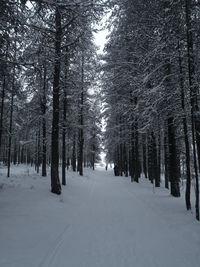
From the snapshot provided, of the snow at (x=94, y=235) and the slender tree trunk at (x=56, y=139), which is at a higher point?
the slender tree trunk at (x=56, y=139)

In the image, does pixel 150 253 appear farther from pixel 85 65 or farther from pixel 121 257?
pixel 85 65

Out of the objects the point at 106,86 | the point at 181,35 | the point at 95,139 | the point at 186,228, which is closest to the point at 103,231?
the point at 186,228

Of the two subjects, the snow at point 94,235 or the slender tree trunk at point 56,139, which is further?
the slender tree trunk at point 56,139

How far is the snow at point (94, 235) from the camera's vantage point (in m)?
3.58

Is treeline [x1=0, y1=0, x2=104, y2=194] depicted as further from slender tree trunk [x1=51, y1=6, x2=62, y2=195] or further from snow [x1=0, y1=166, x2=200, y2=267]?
snow [x1=0, y1=166, x2=200, y2=267]

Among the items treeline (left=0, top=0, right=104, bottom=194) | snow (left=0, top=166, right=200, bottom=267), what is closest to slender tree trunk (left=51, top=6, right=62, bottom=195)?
treeline (left=0, top=0, right=104, bottom=194)

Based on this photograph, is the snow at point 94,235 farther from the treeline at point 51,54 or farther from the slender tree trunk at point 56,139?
the treeline at point 51,54

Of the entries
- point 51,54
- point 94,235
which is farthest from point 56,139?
point 94,235

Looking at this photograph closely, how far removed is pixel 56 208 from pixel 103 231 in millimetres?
2726

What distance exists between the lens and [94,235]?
4.78 meters

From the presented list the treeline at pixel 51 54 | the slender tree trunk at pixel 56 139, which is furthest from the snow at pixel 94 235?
the treeline at pixel 51 54

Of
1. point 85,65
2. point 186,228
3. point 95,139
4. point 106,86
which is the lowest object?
point 186,228

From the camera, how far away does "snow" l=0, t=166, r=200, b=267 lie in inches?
141

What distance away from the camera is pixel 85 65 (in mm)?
18484
